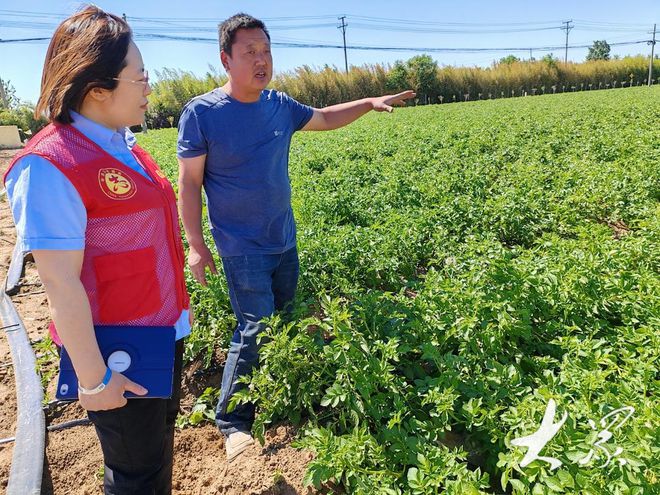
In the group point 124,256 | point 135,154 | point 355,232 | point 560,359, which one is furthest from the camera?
point 355,232

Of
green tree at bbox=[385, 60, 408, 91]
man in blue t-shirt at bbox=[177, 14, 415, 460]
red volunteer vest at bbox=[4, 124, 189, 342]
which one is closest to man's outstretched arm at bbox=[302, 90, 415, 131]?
man in blue t-shirt at bbox=[177, 14, 415, 460]

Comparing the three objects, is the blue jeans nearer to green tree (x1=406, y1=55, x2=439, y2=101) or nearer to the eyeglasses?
the eyeglasses

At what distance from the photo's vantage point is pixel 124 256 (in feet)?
5.16

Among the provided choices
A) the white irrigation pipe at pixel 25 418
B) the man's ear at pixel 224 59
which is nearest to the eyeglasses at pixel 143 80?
the man's ear at pixel 224 59

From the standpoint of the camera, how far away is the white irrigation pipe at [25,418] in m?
2.48

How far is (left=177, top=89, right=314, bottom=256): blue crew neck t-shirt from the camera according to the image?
248 cm

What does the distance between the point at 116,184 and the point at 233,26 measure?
52.9 inches

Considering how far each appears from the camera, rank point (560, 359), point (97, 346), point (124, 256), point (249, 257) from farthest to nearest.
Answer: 1. point (560, 359)
2. point (249, 257)
3. point (124, 256)
4. point (97, 346)

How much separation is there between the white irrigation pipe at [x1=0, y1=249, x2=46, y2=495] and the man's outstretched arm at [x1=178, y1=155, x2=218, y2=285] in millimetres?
1285

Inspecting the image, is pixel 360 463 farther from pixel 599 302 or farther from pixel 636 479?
pixel 599 302

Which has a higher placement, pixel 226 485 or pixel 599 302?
pixel 599 302

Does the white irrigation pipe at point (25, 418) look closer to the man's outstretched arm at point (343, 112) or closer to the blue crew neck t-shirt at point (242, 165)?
the blue crew neck t-shirt at point (242, 165)

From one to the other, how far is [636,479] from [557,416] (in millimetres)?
409

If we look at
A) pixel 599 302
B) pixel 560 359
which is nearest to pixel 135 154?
pixel 560 359
